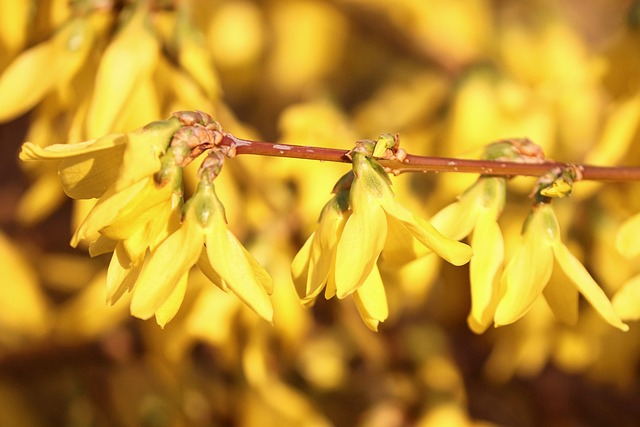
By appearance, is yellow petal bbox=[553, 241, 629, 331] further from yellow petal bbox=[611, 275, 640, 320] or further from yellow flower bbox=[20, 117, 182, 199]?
yellow flower bbox=[20, 117, 182, 199]

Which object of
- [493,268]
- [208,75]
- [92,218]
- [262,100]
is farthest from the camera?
[262,100]

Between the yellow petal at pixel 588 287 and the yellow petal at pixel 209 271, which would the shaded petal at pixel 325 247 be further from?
the yellow petal at pixel 588 287

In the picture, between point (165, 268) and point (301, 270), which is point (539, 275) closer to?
point (301, 270)

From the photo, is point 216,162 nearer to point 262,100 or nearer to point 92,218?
point 92,218

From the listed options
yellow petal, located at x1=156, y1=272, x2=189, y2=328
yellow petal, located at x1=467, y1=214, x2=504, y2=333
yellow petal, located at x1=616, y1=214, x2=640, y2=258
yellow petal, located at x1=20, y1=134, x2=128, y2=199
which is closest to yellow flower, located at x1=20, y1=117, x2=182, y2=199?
yellow petal, located at x1=20, y1=134, x2=128, y2=199

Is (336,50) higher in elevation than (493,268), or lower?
higher

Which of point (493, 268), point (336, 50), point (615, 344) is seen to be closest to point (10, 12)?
point (493, 268)

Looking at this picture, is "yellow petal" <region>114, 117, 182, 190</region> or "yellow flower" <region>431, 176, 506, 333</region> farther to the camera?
"yellow flower" <region>431, 176, 506, 333</region>
